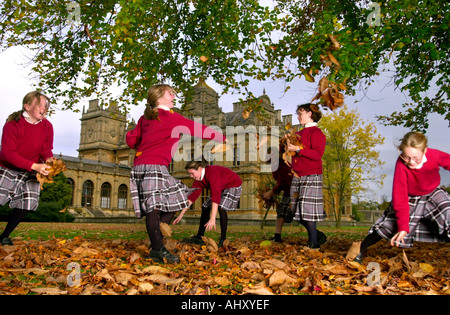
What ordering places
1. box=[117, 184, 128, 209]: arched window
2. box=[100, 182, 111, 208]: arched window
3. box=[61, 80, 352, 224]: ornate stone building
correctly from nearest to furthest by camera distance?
box=[61, 80, 352, 224]: ornate stone building
box=[100, 182, 111, 208]: arched window
box=[117, 184, 128, 209]: arched window

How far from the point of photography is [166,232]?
386 cm

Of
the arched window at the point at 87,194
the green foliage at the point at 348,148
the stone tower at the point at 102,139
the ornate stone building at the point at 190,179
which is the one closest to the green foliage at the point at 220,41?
the green foliage at the point at 348,148

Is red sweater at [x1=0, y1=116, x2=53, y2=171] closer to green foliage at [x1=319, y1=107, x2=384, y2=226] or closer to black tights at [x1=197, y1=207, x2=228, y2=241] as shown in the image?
black tights at [x1=197, y1=207, x2=228, y2=241]

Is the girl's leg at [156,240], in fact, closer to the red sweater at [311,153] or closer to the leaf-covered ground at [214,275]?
the leaf-covered ground at [214,275]

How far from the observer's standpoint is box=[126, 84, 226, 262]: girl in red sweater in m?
3.62

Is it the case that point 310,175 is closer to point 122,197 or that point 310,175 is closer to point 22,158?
point 22,158

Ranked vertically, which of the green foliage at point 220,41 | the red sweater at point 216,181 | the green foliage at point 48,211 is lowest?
the green foliage at point 48,211

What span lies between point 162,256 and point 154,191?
0.67m

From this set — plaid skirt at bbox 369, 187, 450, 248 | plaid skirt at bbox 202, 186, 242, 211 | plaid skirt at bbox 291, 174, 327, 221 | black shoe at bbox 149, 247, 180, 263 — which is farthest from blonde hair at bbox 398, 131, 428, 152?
black shoe at bbox 149, 247, 180, 263

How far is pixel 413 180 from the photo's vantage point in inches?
135

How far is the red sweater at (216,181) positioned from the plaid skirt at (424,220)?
6.53ft

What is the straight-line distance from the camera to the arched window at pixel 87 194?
4162 cm

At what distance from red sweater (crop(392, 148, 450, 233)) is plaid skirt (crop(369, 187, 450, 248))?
0.33 ft
